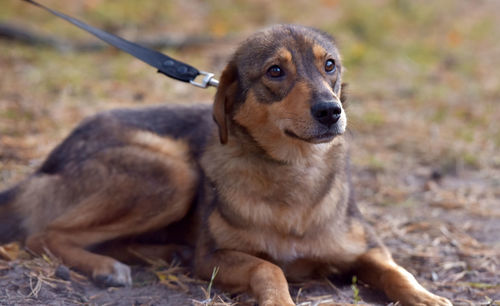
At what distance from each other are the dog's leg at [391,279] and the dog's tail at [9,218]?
8.02 ft

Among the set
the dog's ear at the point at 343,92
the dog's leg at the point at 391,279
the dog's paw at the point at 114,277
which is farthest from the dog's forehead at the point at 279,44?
the dog's paw at the point at 114,277

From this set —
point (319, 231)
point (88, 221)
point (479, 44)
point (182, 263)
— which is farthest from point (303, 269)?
point (479, 44)

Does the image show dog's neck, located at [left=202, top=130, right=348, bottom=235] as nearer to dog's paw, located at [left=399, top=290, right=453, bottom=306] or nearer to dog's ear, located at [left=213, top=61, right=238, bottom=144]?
dog's ear, located at [left=213, top=61, right=238, bottom=144]

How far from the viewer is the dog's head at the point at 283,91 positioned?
333cm

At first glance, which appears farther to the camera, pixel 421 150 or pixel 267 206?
pixel 421 150

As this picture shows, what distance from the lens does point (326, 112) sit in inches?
128

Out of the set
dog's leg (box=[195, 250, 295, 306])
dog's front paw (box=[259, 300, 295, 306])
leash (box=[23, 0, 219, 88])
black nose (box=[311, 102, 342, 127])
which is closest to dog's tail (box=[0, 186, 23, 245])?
leash (box=[23, 0, 219, 88])

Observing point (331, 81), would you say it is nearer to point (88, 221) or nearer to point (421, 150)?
point (88, 221)

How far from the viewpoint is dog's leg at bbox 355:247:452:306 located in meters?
3.30

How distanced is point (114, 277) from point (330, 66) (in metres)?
1.94

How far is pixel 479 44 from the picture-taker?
11570 mm

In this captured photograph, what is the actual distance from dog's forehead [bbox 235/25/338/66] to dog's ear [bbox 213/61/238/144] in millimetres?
100

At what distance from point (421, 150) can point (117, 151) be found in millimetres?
3784

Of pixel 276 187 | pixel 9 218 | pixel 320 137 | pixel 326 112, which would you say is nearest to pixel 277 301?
pixel 276 187
